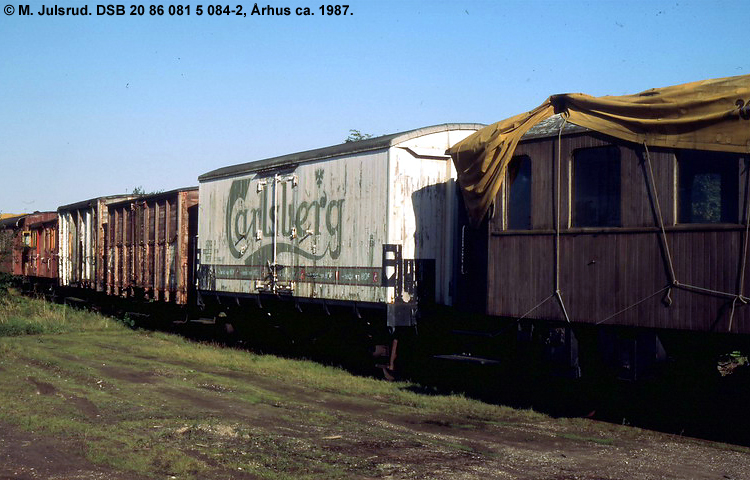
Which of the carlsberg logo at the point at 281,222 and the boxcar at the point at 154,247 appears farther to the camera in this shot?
the boxcar at the point at 154,247

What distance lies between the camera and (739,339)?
29.9 feet

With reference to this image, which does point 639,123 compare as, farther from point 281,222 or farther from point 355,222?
point 281,222

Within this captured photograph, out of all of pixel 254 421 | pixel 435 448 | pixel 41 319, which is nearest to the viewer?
pixel 435 448

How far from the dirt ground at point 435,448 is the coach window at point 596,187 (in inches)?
104

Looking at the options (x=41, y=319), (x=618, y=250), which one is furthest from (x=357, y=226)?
(x=41, y=319)

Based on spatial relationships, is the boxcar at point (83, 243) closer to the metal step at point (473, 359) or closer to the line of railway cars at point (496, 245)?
the line of railway cars at point (496, 245)

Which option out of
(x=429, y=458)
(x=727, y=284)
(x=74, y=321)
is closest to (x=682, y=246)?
(x=727, y=284)

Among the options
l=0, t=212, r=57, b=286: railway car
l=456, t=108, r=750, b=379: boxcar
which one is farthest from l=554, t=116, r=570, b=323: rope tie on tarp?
l=0, t=212, r=57, b=286: railway car

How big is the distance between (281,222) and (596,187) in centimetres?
747

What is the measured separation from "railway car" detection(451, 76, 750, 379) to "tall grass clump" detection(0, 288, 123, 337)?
562 inches

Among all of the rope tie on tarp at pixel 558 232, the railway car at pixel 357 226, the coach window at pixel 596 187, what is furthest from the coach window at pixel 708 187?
the railway car at pixel 357 226

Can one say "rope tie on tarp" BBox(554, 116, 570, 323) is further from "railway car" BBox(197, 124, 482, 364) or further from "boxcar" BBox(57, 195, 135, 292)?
"boxcar" BBox(57, 195, 135, 292)

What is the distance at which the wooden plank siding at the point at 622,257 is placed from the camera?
910 centimetres

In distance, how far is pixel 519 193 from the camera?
11.3 metres
